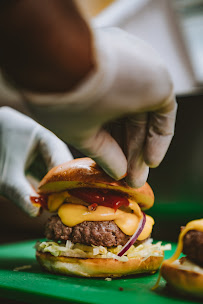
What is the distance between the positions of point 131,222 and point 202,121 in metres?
1.64

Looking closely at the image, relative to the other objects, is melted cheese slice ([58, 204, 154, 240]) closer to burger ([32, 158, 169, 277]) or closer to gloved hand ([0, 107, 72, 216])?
burger ([32, 158, 169, 277])

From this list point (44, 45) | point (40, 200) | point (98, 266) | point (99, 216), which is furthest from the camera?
point (40, 200)

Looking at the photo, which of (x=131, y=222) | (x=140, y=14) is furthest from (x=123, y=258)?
(x=140, y=14)

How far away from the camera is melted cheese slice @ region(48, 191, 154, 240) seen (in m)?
2.24

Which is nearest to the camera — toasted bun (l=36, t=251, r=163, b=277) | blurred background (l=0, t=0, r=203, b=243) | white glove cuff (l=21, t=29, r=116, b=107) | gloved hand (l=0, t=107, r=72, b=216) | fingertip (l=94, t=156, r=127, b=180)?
white glove cuff (l=21, t=29, r=116, b=107)

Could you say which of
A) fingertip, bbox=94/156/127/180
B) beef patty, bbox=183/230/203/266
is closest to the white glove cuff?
fingertip, bbox=94/156/127/180

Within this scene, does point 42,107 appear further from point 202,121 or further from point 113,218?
point 202,121

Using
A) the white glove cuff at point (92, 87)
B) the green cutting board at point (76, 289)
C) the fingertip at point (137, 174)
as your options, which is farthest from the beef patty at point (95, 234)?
the white glove cuff at point (92, 87)

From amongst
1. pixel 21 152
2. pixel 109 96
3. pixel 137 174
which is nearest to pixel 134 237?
pixel 137 174

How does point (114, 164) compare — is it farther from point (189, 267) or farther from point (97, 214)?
point (97, 214)

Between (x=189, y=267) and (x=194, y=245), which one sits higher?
(x=194, y=245)

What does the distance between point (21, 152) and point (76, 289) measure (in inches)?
60.9

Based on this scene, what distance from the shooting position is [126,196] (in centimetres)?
238

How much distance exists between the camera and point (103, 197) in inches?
88.9
